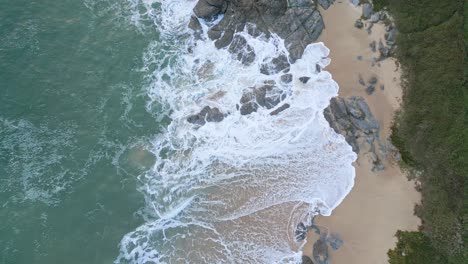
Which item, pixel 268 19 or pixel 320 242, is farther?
pixel 268 19

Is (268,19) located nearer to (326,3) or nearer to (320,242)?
(326,3)

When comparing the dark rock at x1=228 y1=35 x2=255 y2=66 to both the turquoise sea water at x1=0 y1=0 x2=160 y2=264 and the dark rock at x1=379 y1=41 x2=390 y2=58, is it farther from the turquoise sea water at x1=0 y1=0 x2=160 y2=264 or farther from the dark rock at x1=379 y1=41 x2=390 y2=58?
the dark rock at x1=379 y1=41 x2=390 y2=58

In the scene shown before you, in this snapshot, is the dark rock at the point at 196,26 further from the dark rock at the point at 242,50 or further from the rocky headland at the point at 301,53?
the dark rock at the point at 242,50

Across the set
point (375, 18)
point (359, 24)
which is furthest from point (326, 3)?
point (375, 18)

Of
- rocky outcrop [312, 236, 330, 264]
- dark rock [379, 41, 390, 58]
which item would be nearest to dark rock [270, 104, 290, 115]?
dark rock [379, 41, 390, 58]

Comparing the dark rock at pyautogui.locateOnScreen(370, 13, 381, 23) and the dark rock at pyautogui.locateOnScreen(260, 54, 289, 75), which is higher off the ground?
the dark rock at pyautogui.locateOnScreen(370, 13, 381, 23)

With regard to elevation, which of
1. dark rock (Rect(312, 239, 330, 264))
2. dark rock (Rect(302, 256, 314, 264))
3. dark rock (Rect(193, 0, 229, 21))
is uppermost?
dark rock (Rect(193, 0, 229, 21))

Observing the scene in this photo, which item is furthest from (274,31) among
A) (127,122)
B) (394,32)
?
(127,122)

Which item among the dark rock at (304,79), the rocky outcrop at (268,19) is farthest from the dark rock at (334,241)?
the rocky outcrop at (268,19)

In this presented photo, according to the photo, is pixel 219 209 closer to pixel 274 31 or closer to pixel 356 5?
pixel 274 31
